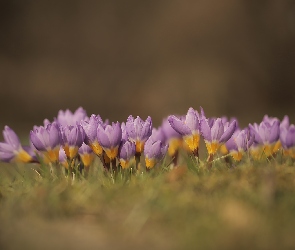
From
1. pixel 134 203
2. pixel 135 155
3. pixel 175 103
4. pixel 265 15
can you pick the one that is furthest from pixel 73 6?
pixel 134 203

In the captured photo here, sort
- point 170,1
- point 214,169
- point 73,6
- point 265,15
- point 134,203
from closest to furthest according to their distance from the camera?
point 134,203 < point 214,169 < point 265,15 < point 170,1 < point 73,6

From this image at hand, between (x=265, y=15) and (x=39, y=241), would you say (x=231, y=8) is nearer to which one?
(x=265, y=15)

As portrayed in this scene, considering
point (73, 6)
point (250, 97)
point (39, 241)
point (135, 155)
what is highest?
point (73, 6)

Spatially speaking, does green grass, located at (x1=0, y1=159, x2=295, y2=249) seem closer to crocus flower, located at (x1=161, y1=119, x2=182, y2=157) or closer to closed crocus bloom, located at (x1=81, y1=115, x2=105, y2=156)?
closed crocus bloom, located at (x1=81, y1=115, x2=105, y2=156)

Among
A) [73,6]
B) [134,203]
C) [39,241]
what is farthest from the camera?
[73,6]

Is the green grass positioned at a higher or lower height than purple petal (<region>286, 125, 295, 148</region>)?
lower

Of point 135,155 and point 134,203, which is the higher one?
point 135,155

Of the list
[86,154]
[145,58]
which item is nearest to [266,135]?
[86,154]

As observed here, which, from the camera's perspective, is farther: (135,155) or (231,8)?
(231,8)

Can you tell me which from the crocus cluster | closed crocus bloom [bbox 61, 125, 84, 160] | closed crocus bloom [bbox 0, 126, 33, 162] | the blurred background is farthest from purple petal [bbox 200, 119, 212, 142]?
the blurred background
